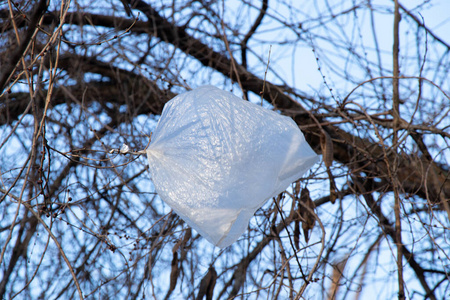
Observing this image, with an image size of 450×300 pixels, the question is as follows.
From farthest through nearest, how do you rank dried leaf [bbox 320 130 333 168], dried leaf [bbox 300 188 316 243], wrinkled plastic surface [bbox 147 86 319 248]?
dried leaf [bbox 300 188 316 243], dried leaf [bbox 320 130 333 168], wrinkled plastic surface [bbox 147 86 319 248]

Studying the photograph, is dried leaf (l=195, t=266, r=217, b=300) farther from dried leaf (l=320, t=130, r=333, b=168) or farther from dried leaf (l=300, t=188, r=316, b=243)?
dried leaf (l=320, t=130, r=333, b=168)

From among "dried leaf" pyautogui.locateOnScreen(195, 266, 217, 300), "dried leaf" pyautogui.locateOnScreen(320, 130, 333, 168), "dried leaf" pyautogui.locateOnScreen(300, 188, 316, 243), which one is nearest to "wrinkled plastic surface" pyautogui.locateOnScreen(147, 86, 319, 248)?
"dried leaf" pyautogui.locateOnScreen(320, 130, 333, 168)

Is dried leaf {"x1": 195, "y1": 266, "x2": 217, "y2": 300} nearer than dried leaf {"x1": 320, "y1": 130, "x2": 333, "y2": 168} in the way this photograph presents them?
No

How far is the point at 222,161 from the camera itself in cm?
140

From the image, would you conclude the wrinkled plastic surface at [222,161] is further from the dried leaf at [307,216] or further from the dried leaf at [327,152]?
the dried leaf at [307,216]

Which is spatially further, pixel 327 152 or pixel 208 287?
pixel 208 287

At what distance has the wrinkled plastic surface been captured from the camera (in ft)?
4.57

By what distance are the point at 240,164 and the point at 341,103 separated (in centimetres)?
113

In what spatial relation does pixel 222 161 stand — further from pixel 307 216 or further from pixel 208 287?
pixel 208 287

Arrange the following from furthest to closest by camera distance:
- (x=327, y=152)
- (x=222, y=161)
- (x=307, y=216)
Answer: (x=307, y=216)
(x=327, y=152)
(x=222, y=161)

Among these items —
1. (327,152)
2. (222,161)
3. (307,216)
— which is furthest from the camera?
(307,216)

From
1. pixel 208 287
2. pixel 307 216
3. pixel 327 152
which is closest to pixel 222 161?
pixel 327 152

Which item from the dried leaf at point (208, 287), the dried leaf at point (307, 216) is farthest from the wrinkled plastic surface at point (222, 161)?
the dried leaf at point (208, 287)

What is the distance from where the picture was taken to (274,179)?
1.43 m
